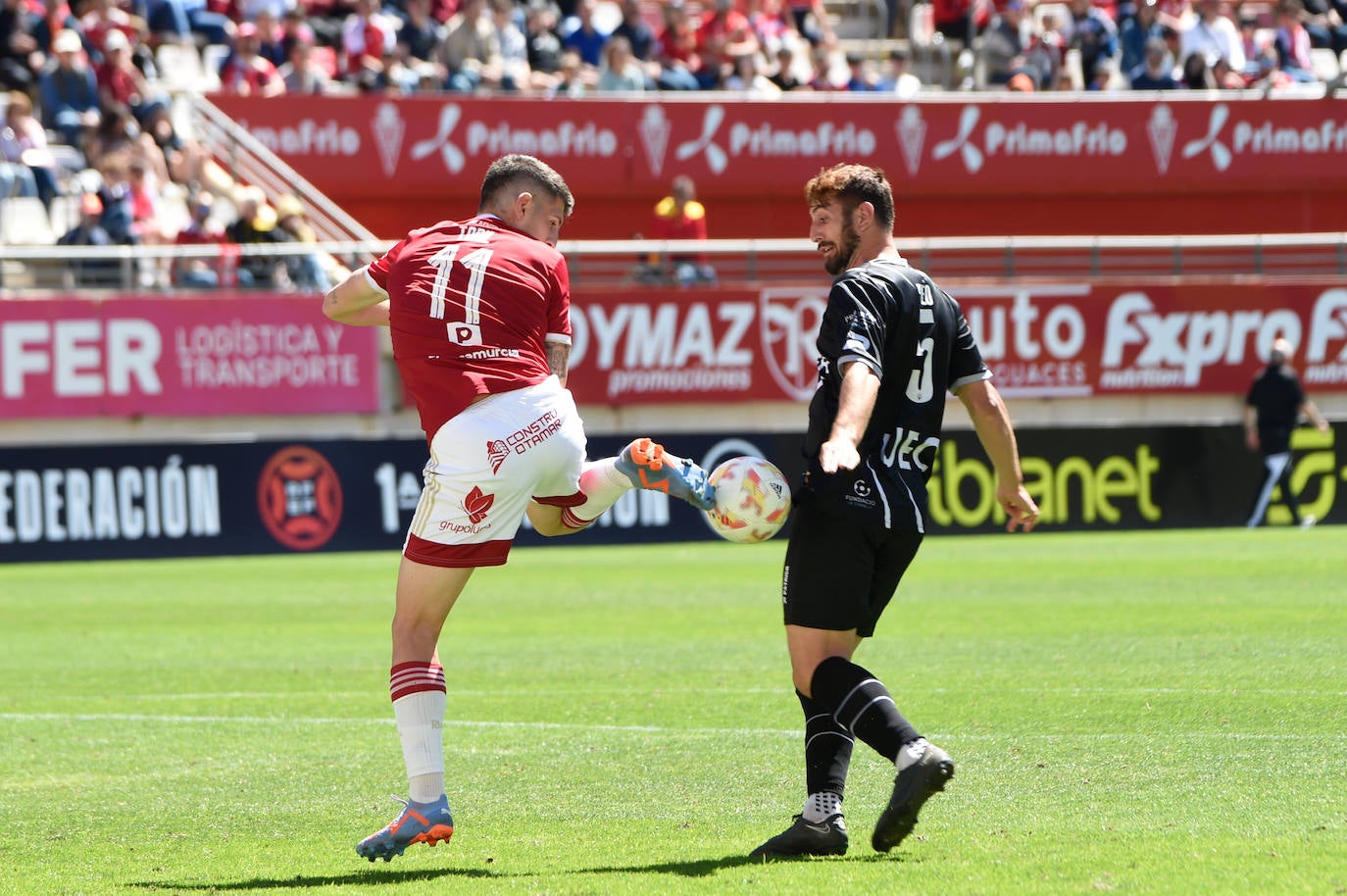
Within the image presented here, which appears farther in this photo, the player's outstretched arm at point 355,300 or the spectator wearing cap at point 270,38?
the spectator wearing cap at point 270,38

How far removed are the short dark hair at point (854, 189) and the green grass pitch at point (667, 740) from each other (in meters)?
2.10

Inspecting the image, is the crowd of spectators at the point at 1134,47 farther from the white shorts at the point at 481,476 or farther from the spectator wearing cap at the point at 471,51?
the white shorts at the point at 481,476

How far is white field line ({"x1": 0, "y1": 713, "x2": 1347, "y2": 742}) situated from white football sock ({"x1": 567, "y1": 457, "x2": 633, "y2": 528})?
2469mm

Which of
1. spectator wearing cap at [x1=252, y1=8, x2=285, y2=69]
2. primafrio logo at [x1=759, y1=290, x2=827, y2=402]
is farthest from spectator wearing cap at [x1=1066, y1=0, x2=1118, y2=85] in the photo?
spectator wearing cap at [x1=252, y1=8, x2=285, y2=69]

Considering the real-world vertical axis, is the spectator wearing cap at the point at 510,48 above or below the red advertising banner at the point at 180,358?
above

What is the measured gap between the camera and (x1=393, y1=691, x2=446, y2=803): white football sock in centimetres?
584

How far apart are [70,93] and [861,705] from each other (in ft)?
70.1

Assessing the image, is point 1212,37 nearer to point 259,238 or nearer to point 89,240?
point 259,238

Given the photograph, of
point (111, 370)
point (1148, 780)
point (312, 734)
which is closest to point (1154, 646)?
point (1148, 780)

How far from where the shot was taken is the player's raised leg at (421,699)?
18.9 feet

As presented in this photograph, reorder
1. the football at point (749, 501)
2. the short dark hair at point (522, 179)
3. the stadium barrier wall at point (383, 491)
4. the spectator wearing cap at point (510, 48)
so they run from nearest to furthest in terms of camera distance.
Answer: the football at point (749, 501), the short dark hair at point (522, 179), the stadium barrier wall at point (383, 491), the spectator wearing cap at point (510, 48)

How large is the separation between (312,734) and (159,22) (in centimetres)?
1981

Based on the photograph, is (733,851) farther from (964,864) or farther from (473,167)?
(473,167)

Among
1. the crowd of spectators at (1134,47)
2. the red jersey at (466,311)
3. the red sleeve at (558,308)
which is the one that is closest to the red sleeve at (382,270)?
the red jersey at (466,311)
